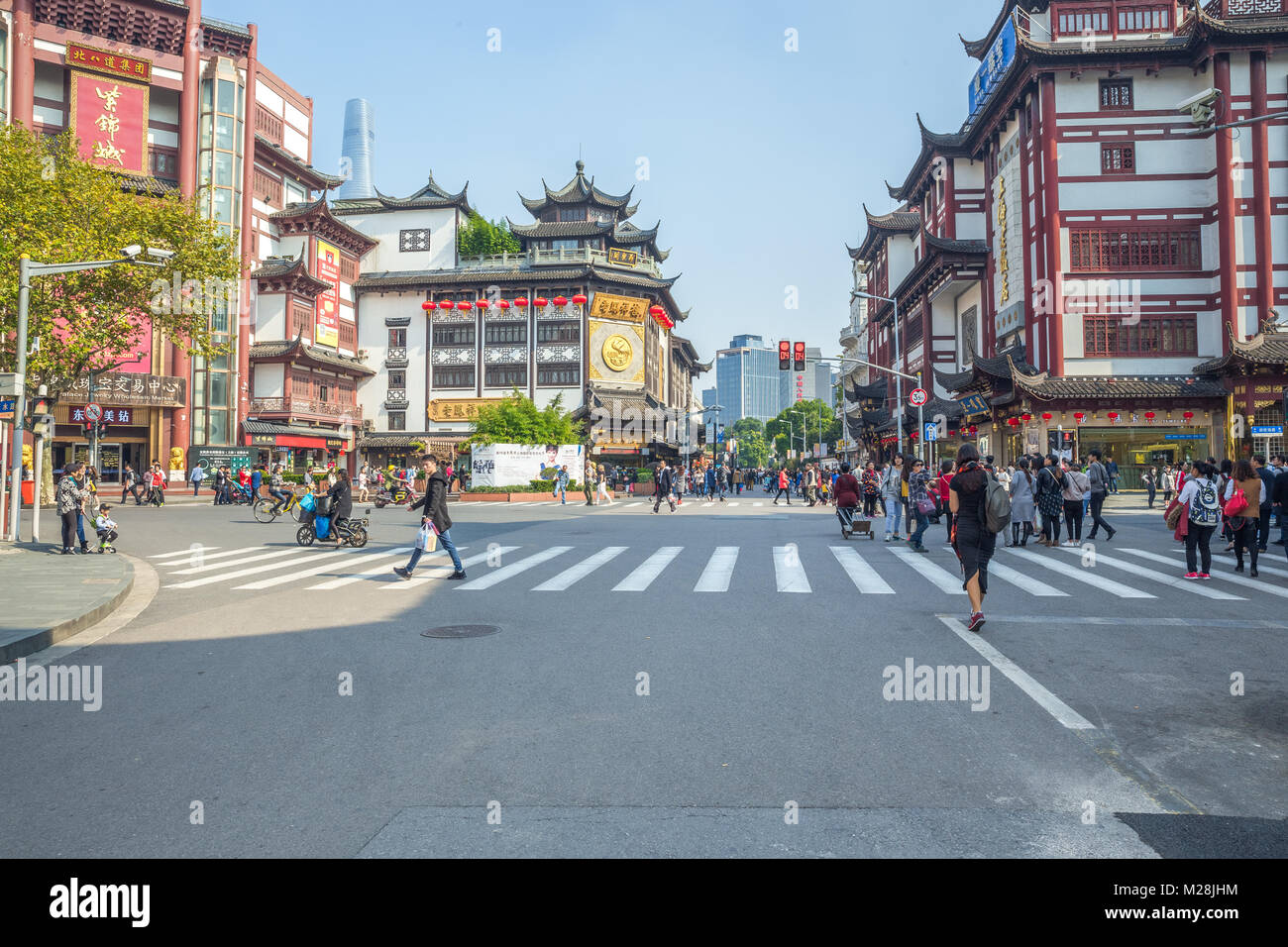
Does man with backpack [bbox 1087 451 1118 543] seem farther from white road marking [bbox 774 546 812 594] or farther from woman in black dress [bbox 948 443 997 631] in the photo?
woman in black dress [bbox 948 443 997 631]

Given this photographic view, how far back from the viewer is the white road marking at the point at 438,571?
39.5 ft

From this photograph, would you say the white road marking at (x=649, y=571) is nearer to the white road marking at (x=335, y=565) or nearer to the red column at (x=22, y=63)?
the white road marking at (x=335, y=565)

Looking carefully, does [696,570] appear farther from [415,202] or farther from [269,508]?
[415,202]

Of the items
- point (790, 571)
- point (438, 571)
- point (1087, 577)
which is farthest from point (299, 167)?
point (1087, 577)

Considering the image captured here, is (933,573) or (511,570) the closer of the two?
(933,573)

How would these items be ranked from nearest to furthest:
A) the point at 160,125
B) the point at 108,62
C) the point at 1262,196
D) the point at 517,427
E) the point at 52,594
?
1. the point at 52,594
2. the point at 1262,196
3. the point at 108,62
4. the point at 517,427
5. the point at 160,125

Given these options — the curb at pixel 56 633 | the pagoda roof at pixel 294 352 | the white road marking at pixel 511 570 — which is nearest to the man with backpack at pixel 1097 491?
the white road marking at pixel 511 570

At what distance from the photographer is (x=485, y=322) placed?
6188 centimetres

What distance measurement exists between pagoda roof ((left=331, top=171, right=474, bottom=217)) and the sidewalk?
52803 mm

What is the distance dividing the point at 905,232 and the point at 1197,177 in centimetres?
2549

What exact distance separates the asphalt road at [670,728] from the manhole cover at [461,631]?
171 mm

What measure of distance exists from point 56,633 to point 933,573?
11.0 meters
